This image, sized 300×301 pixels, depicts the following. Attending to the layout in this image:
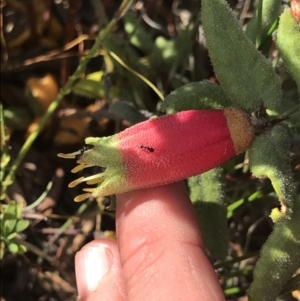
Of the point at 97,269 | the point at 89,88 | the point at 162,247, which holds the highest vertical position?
the point at 89,88

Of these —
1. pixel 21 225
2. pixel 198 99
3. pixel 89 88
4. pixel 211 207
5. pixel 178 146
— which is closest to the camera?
pixel 178 146

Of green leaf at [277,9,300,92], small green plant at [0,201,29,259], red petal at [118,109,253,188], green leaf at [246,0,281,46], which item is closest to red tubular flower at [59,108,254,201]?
red petal at [118,109,253,188]

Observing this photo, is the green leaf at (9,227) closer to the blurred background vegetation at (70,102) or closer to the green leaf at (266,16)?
the blurred background vegetation at (70,102)

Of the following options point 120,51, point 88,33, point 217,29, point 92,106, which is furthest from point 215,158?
point 88,33

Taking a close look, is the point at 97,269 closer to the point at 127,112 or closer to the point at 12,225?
the point at 12,225

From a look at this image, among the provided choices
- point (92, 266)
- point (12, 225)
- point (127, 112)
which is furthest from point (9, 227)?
point (127, 112)

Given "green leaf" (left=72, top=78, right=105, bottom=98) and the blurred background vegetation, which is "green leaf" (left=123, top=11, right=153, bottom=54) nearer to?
the blurred background vegetation

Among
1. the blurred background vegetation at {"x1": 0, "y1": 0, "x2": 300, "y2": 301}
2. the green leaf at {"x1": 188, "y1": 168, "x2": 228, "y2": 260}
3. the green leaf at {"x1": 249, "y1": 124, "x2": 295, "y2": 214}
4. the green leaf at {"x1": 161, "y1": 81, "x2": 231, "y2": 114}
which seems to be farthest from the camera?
the blurred background vegetation at {"x1": 0, "y1": 0, "x2": 300, "y2": 301}
